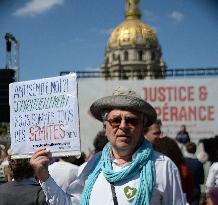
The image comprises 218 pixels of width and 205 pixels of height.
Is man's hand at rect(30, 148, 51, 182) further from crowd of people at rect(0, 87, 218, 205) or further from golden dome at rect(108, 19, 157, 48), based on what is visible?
golden dome at rect(108, 19, 157, 48)

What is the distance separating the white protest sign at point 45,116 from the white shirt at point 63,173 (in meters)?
1.15

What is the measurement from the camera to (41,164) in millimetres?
2982

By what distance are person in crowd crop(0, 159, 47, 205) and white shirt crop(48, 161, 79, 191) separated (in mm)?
541

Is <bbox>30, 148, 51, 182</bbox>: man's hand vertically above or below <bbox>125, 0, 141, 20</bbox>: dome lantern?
below

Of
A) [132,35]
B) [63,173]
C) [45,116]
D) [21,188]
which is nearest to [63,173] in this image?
[63,173]

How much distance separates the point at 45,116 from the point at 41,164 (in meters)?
0.39

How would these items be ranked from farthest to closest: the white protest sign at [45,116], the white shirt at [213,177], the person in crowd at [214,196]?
1. the white shirt at [213,177]
2. the white protest sign at [45,116]
3. the person in crowd at [214,196]

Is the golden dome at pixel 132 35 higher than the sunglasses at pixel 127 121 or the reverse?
higher

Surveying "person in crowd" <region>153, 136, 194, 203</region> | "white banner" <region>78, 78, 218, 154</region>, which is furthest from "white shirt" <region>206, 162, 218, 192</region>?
"white banner" <region>78, 78, 218, 154</region>

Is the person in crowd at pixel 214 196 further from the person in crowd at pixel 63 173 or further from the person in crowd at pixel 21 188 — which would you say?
the person in crowd at pixel 63 173

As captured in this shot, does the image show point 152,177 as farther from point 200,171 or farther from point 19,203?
point 200,171

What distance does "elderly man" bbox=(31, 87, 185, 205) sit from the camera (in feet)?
9.37

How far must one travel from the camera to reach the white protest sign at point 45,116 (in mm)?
3193

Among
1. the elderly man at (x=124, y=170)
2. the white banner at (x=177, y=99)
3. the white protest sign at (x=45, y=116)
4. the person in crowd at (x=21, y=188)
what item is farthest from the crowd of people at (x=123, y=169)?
the white banner at (x=177, y=99)
